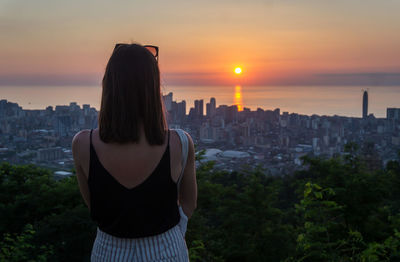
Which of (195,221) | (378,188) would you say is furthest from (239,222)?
(378,188)

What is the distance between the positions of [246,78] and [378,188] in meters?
19.4

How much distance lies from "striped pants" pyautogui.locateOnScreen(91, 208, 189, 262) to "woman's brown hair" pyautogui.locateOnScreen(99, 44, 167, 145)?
16.4 inches

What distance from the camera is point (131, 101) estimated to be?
4.47 feet

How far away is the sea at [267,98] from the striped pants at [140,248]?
2.09ft

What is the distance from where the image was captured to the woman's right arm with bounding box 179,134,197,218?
4.81 ft

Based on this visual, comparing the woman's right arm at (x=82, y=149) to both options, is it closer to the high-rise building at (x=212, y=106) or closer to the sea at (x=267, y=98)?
the sea at (x=267, y=98)

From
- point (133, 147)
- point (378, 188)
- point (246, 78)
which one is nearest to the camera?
point (133, 147)

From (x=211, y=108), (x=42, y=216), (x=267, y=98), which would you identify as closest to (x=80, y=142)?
(x=42, y=216)

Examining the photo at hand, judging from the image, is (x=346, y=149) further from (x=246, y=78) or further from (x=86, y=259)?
(x=246, y=78)

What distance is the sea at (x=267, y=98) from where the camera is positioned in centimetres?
1431

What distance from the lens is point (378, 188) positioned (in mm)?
5707

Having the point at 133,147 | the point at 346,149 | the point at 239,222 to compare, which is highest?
the point at 133,147

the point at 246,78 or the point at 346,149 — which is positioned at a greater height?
the point at 246,78

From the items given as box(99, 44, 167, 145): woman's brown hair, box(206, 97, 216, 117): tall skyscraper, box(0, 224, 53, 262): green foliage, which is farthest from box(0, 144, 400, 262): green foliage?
box(206, 97, 216, 117): tall skyscraper
